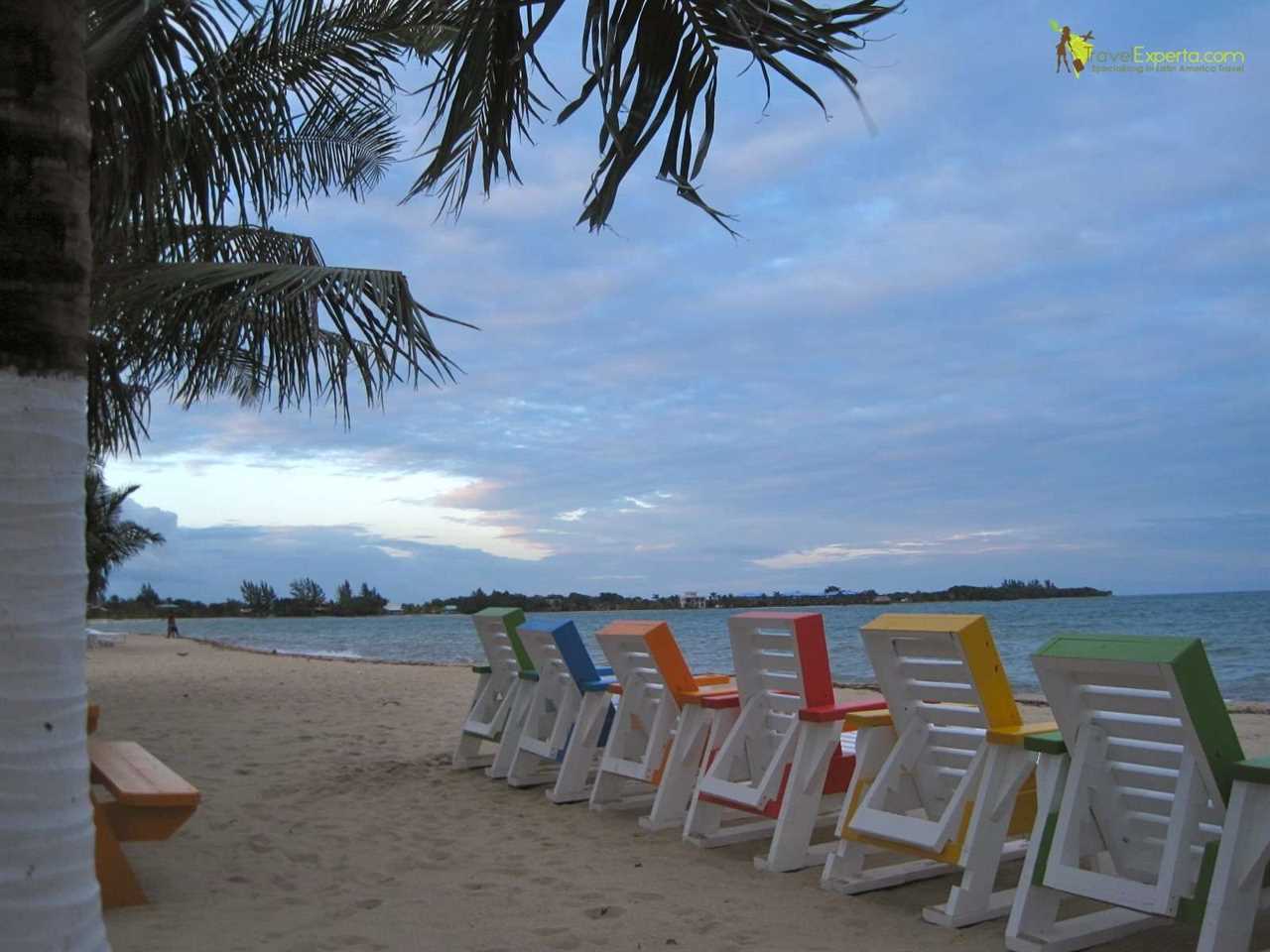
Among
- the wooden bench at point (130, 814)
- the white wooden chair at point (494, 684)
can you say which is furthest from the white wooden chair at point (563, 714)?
the wooden bench at point (130, 814)

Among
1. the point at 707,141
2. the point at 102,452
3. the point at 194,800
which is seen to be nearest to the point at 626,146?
the point at 707,141

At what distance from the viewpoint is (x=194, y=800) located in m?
3.57

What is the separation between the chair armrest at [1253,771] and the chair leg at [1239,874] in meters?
0.02

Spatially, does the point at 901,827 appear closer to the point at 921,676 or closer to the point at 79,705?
the point at 921,676

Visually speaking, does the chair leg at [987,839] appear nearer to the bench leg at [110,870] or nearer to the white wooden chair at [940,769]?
the white wooden chair at [940,769]

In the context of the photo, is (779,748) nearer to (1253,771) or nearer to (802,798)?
(802,798)

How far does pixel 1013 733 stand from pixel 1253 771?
807mm

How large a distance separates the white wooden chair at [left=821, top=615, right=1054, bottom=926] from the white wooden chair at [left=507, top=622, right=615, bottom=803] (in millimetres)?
1938

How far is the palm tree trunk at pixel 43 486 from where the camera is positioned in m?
1.86

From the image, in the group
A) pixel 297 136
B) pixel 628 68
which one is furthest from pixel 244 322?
pixel 628 68

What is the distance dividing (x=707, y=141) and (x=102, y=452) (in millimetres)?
8312

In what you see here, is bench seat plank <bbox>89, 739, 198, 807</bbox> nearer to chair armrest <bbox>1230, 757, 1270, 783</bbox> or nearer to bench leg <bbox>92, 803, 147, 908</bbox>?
bench leg <bbox>92, 803, 147, 908</bbox>

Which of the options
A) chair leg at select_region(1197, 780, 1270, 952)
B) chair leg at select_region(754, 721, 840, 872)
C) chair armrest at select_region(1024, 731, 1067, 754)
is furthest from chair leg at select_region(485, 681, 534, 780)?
chair leg at select_region(1197, 780, 1270, 952)

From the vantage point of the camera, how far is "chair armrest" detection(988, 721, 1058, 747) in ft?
11.3
